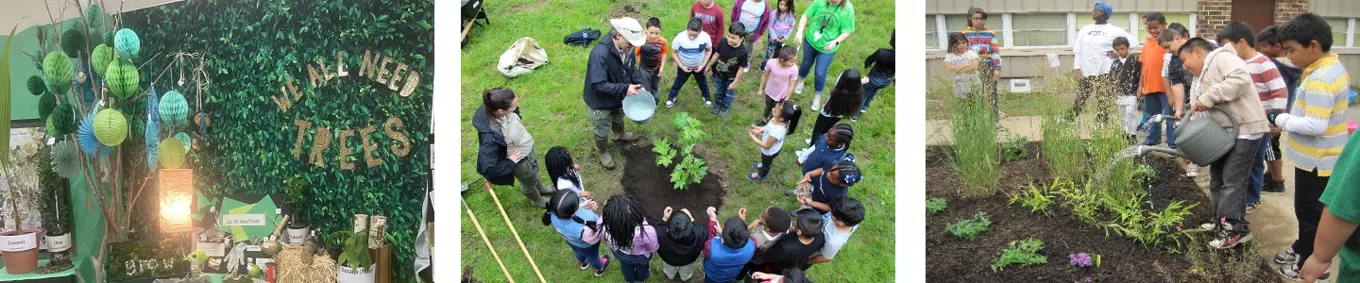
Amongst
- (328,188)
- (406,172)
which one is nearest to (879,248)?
(406,172)

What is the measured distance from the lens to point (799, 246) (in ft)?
14.7

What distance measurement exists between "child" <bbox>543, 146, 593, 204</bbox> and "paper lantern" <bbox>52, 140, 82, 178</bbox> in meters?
3.11

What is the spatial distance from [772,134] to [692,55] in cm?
69

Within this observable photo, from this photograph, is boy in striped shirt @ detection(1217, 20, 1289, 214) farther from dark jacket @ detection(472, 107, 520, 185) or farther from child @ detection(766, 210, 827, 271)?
dark jacket @ detection(472, 107, 520, 185)

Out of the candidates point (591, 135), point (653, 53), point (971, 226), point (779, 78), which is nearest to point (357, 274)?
point (591, 135)

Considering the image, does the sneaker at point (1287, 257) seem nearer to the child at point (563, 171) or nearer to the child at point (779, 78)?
the child at point (779, 78)

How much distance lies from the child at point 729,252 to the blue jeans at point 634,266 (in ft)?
1.06

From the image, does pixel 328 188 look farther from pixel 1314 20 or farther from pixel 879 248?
pixel 1314 20

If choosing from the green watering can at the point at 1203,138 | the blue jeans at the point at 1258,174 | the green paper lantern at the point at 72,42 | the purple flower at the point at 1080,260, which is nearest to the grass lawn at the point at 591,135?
the purple flower at the point at 1080,260

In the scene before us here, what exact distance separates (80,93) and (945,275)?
5349 mm

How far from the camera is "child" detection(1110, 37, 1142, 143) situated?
4590 mm

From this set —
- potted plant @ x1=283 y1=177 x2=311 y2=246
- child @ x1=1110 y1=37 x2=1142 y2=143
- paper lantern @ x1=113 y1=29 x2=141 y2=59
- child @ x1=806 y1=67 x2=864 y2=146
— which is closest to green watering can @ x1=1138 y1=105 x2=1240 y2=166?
child @ x1=1110 y1=37 x2=1142 y2=143

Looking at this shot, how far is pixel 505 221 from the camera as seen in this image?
16.9ft

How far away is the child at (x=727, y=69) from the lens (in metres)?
5.18
